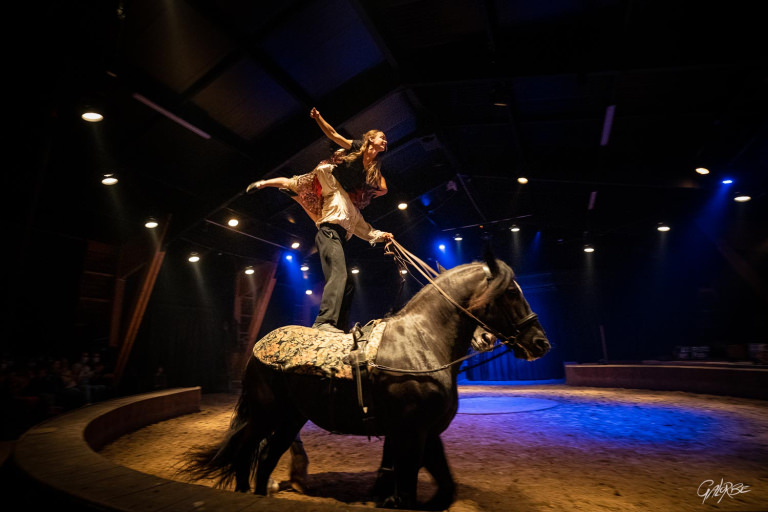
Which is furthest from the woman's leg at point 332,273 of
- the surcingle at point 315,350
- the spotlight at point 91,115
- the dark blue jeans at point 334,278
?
the spotlight at point 91,115

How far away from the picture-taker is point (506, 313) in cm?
265

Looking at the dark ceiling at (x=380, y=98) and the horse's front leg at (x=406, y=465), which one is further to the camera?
the dark ceiling at (x=380, y=98)

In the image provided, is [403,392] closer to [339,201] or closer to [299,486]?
[339,201]

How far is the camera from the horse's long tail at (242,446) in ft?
9.32

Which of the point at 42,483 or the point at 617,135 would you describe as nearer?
the point at 42,483

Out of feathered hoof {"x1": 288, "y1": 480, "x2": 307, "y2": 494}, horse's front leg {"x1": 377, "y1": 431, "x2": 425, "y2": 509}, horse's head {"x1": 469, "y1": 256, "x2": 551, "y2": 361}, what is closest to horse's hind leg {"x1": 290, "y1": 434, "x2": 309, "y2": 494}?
feathered hoof {"x1": 288, "y1": 480, "x2": 307, "y2": 494}

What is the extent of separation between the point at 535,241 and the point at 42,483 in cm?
1540

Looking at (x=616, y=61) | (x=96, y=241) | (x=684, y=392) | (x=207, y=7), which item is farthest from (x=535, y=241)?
(x=96, y=241)

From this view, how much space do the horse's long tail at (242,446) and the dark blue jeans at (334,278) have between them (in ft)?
2.28

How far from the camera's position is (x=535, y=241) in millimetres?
14938

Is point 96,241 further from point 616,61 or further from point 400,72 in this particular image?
point 616,61

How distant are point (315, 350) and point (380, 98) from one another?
490 centimetres
